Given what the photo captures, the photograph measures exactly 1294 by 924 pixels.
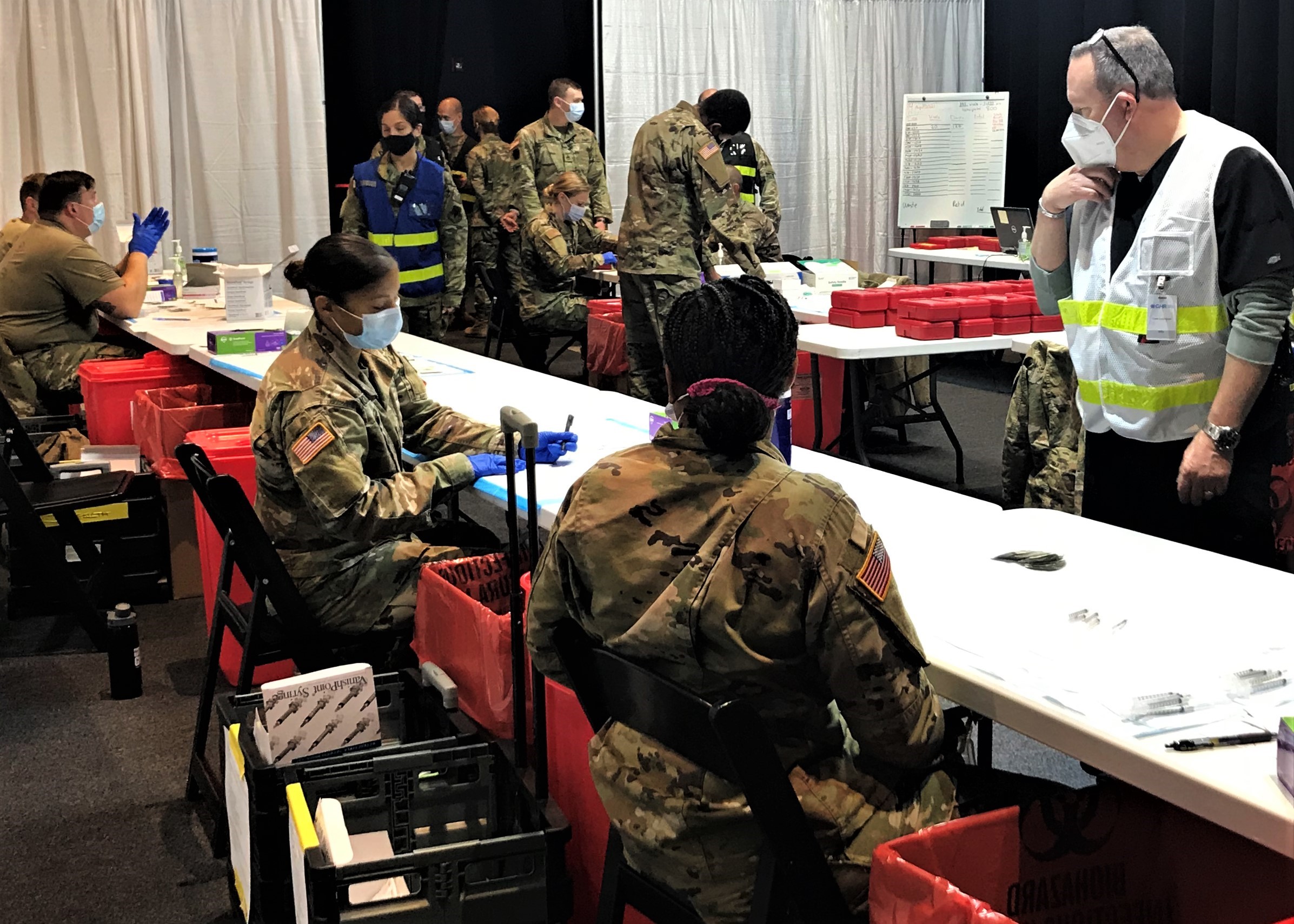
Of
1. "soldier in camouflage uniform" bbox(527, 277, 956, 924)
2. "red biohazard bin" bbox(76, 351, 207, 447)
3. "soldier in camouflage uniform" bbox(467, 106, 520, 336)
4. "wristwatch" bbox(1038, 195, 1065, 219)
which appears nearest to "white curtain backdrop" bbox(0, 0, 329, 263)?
"soldier in camouflage uniform" bbox(467, 106, 520, 336)

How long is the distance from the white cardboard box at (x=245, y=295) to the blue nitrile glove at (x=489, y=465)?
2643 millimetres

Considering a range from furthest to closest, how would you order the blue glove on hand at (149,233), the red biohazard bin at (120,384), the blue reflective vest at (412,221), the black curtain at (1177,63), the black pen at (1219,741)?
the black curtain at (1177,63) < the blue reflective vest at (412,221) < the blue glove on hand at (149,233) < the red biohazard bin at (120,384) < the black pen at (1219,741)

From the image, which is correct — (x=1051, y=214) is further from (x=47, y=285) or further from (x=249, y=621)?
(x=47, y=285)

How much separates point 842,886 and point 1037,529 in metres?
0.85

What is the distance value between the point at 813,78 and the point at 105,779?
8512 mm

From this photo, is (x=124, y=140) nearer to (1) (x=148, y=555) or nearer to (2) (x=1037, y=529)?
(1) (x=148, y=555)

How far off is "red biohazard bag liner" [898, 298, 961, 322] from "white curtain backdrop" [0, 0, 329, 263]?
202 inches

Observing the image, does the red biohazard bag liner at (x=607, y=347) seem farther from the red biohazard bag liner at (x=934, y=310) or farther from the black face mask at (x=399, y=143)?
the red biohazard bag liner at (x=934, y=310)

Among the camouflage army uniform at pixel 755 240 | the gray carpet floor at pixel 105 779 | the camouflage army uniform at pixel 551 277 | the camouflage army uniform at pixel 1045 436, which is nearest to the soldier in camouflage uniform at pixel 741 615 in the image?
the gray carpet floor at pixel 105 779

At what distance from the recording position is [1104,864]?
62.6 inches

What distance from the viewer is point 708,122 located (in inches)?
202

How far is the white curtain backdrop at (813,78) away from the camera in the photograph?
32.0 feet

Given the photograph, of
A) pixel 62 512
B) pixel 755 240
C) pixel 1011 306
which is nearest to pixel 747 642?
pixel 62 512

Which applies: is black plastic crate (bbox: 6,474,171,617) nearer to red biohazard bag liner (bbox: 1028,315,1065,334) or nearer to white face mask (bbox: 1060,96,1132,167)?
white face mask (bbox: 1060,96,1132,167)
